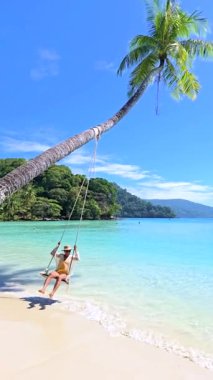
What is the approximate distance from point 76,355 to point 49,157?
3046mm

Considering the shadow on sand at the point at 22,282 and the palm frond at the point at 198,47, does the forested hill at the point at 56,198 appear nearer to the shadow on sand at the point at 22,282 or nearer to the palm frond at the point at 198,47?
the shadow on sand at the point at 22,282

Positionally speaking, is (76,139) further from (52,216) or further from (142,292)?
(52,216)

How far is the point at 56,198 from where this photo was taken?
62969 millimetres

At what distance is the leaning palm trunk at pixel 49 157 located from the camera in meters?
4.56

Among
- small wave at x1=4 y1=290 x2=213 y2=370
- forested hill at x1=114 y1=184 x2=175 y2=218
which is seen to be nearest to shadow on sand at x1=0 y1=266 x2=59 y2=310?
small wave at x1=4 y1=290 x2=213 y2=370

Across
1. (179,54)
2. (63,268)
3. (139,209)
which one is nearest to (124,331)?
(63,268)

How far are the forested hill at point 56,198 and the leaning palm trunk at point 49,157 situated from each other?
4162 centimetres

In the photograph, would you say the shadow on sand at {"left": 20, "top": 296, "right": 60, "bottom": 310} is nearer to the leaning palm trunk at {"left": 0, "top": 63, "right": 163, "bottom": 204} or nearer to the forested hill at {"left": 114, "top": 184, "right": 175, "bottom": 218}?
the leaning palm trunk at {"left": 0, "top": 63, "right": 163, "bottom": 204}

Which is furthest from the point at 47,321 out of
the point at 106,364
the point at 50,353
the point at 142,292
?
the point at 142,292

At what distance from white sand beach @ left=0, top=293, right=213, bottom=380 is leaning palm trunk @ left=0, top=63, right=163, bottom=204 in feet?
6.39

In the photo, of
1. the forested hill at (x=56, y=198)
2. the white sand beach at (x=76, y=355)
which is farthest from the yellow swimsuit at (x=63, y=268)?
the forested hill at (x=56, y=198)

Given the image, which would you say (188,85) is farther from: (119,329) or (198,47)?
(119,329)

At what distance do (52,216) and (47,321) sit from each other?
55580 millimetres

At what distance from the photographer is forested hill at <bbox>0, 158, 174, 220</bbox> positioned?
55.7 m
